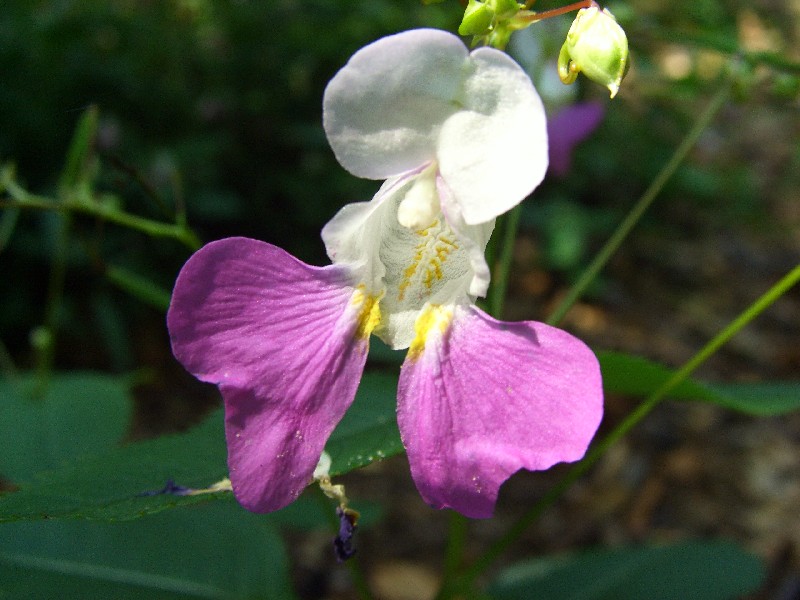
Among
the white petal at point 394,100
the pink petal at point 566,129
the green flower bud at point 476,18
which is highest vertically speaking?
the green flower bud at point 476,18

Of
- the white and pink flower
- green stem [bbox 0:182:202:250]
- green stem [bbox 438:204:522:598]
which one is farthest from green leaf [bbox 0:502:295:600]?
the white and pink flower

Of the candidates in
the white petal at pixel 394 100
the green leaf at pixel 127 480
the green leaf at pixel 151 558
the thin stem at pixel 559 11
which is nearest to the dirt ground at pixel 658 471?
the green leaf at pixel 151 558

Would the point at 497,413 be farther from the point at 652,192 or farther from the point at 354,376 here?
the point at 652,192

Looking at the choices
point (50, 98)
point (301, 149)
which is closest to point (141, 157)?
point (50, 98)

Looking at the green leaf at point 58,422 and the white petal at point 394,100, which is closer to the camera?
the white petal at point 394,100

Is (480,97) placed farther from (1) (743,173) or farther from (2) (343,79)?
(1) (743,173)

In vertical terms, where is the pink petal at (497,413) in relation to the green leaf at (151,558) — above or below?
above

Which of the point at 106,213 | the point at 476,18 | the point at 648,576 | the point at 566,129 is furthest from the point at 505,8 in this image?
the point at 648,576

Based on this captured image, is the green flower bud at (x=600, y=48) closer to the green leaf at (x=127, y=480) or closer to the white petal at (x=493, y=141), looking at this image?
the white petal at (x=493, y=141)
